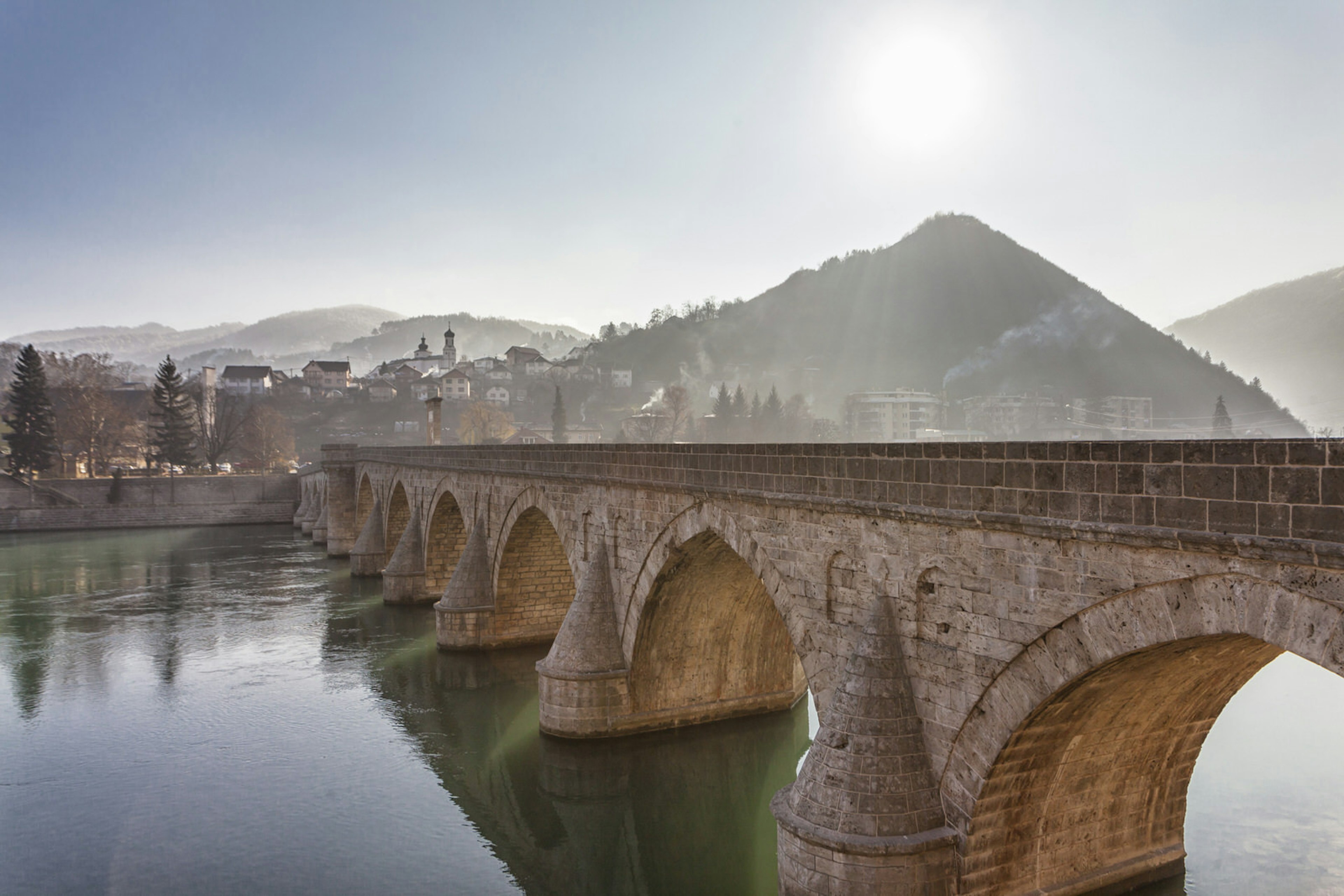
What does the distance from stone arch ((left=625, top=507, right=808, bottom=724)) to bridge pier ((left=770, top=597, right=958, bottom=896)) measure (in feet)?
13.6

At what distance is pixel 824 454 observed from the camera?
9.20m

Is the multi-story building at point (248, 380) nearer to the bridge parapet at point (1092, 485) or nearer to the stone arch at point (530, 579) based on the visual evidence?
the stone arch at point (530, 579)

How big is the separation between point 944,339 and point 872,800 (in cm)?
14324

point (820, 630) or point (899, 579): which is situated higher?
→ point (899, 579)

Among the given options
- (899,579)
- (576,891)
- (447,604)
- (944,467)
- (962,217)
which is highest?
(962,217)

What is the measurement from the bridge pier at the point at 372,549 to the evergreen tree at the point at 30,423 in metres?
38.4

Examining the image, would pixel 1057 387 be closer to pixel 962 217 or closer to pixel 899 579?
pixel 962 217

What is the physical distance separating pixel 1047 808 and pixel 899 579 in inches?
97.9

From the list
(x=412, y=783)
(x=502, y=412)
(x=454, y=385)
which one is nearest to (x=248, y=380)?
(x=454, y=385)

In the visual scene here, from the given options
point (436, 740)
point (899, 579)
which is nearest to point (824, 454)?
point (899, 579)

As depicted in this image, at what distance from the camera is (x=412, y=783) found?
14.0m

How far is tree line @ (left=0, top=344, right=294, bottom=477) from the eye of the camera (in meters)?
58.6

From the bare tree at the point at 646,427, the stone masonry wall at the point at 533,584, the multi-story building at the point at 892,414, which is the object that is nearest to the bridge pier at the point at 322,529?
the stone masonry wall at the point at 533,584

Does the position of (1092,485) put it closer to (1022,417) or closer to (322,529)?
(322,529)
